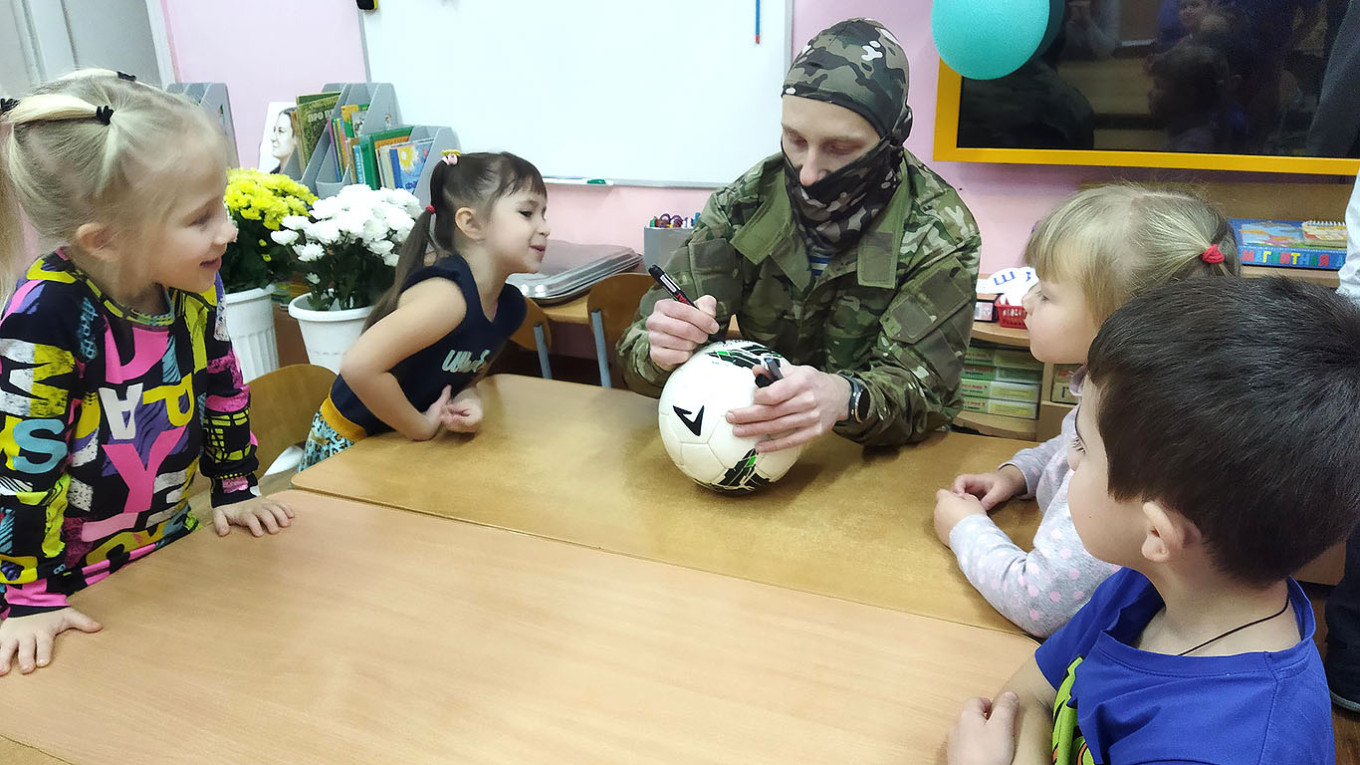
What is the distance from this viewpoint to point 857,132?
1.43 metres

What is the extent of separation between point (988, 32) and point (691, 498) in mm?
1524

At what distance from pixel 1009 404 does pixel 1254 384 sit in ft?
6.86

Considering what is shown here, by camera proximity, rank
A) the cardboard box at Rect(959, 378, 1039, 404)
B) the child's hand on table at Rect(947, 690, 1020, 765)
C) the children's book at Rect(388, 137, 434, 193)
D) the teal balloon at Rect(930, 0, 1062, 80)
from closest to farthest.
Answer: the child's hand on table at Rect(947, 690, 1020, 765) → the teal balloon at Rect(930, 0, 1062, 80) → the cardboard box at Rect(959, 378, 1039, 404) → the children's book at Rect(388, 137, 434, 193)

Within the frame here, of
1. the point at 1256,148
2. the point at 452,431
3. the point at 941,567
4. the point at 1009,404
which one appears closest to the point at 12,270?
the point at 452,431

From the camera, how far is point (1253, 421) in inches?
24.7

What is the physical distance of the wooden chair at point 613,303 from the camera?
263cm

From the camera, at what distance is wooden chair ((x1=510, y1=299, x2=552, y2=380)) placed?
2690mm

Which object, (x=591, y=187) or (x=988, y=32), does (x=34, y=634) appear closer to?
(x=988, y=32)

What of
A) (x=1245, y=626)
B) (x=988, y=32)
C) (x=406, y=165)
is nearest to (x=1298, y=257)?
(x=988, y=32)

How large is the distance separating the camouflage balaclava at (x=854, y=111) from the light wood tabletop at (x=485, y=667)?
72 centimetres

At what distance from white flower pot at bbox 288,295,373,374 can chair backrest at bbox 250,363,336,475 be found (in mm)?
666

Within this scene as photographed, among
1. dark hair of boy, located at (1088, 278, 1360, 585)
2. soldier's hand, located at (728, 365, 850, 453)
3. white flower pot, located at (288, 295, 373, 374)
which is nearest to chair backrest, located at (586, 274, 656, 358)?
white flower pot, located at (288, 295, 373, 374)

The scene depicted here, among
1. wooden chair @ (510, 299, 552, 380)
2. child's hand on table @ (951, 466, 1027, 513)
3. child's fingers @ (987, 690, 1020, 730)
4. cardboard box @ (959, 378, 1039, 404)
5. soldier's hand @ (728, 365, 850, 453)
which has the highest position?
soldier's hand @ (728, 365, 850, 453)

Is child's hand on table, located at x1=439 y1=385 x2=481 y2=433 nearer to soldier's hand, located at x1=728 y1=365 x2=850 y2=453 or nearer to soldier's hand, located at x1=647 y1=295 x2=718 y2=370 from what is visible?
soldier's hand, located at x1=647 y1=295 x2=718 y2=370
